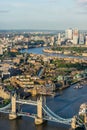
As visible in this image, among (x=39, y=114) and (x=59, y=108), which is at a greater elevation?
(x=39, y=114)

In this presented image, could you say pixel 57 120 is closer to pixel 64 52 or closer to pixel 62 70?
pixel 62 70

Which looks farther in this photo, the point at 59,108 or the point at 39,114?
the point at 59,108

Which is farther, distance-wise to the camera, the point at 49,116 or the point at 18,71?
the point at 18,71

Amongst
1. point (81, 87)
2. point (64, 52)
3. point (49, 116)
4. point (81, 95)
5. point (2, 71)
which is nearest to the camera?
point (49, 116)

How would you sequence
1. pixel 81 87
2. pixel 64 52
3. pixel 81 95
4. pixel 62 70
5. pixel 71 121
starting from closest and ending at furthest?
1. pixel 71 121
2. pixel 81 95
3. pixel 81 87
4. pixel 62 70
5. pixel 64 52

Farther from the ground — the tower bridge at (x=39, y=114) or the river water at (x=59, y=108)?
the tower bridge at (x=39, y=114)

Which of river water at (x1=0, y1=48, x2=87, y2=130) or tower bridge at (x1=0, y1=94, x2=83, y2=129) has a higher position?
tower bridge at (x1=0, y1=94, x2=83, y2=129)

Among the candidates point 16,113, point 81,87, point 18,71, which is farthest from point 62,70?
point 16,113
